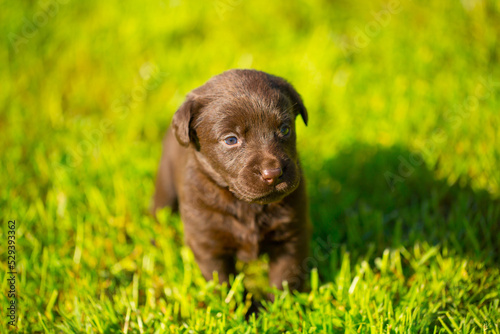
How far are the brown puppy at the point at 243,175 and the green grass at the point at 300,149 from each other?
25 cm

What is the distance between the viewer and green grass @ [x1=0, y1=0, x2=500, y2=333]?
263 cm

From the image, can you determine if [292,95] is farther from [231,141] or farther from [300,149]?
[300,149]


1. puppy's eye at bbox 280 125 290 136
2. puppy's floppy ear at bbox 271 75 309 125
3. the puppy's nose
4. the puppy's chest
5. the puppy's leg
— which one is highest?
puppy's floppy ear at bbox 271 75 309 125

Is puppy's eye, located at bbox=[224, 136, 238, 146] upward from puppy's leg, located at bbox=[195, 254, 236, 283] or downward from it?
upward

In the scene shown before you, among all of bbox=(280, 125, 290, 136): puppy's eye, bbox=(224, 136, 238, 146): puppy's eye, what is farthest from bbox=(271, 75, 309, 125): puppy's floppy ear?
bbox=(224, 136, 238, 146): puppy's eye

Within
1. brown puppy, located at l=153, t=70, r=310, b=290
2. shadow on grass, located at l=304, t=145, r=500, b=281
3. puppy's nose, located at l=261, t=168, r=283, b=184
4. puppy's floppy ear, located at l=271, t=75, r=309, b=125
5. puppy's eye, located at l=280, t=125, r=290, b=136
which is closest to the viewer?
puppy's nose, located at l=261, t=168, r=283, b=184

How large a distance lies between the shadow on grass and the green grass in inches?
0.6

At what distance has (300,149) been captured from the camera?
13.0 ft

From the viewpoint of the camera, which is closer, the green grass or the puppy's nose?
the puppy's nose

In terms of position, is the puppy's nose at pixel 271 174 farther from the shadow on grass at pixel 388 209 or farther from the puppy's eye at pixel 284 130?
the shadow on grass at pixel 388 209

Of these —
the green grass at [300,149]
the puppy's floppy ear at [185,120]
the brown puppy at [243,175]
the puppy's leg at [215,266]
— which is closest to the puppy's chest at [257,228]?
the brown puppy at [243,175]

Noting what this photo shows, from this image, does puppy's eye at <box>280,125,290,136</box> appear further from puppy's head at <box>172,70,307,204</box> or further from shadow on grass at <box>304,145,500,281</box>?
shadow on grass at <box>304,145,500,281</box>

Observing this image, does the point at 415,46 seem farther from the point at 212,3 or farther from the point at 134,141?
the point at 134,141

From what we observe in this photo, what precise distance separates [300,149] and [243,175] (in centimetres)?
182
